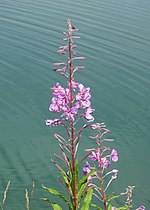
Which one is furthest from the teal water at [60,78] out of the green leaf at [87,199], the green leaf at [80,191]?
the green leaf at [80,191]

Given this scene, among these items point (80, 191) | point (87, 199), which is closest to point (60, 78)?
point (87, 199)

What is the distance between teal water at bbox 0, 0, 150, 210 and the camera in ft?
27.1

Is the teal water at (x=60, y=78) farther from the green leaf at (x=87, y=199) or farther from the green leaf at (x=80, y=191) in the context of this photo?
the green leaf at (x=80, y=191)

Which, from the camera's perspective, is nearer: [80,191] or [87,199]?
[80,191]

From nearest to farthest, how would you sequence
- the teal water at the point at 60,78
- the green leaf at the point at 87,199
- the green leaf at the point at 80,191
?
the green leaf at the point at 80,191 < the green leaf at the point at 87,199 < the teal water at the point at 60,78

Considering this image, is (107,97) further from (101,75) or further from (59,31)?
(59,31)

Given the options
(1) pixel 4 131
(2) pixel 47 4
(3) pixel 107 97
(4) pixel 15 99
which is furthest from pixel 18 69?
(2) pixel 47 4

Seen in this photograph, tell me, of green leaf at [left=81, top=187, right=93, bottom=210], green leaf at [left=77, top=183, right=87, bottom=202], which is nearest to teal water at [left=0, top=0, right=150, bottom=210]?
green leaf at [left=81, top=187, right=93, bottom=210]

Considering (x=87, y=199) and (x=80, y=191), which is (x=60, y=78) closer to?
(x=87, y=199)

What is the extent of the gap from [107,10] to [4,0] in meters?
4.19

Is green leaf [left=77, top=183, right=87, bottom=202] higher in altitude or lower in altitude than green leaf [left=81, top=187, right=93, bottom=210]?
higher

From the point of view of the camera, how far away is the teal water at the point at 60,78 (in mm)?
8250

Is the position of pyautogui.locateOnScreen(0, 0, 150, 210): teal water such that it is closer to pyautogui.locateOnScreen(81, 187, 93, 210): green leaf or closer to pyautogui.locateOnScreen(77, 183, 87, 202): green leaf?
pyautogui.locateOnScreen(81, 187, 93, 210): green leaf

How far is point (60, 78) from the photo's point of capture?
11.9 meters
